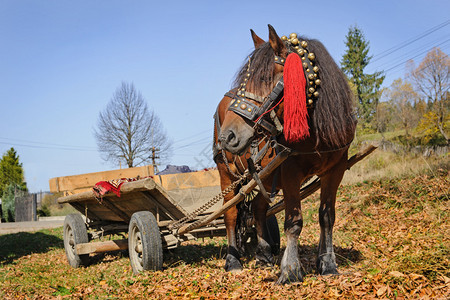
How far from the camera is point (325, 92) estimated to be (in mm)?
3607

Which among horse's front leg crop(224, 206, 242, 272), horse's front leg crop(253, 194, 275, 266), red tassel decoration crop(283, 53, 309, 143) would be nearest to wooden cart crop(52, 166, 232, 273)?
horse's front leg crop(224, 206, 242, 272)

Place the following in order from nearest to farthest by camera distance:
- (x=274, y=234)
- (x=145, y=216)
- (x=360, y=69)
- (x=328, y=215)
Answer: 1. (x=328, y=215)
2. (x=145, y=216)
3. (x=274, y=234)
4. (x=360, y=69)

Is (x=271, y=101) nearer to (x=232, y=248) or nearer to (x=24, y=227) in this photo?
(x=232, y=248)

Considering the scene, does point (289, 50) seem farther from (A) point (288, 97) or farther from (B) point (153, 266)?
(B) point (153, 266)

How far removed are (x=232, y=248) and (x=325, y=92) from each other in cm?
245

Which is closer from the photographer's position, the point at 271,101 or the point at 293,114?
the point at 293,114

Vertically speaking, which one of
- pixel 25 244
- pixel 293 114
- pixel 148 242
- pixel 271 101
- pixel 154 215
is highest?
pixel 271 101

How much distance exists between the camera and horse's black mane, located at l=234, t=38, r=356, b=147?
3582mm

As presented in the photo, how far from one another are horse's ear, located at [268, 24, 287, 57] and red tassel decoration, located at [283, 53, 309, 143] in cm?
26

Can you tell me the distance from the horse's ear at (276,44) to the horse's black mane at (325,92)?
2.9 inches

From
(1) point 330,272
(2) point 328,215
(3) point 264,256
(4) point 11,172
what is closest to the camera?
(1) point 330,272

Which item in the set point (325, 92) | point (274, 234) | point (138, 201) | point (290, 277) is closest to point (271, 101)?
point (325, 92)

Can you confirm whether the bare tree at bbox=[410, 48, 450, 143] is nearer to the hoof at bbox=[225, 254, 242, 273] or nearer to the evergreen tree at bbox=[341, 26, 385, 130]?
the evergreen tree at bbox=[341, 26, 385, 130]

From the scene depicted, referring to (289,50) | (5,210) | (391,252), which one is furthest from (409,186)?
(5,210)
